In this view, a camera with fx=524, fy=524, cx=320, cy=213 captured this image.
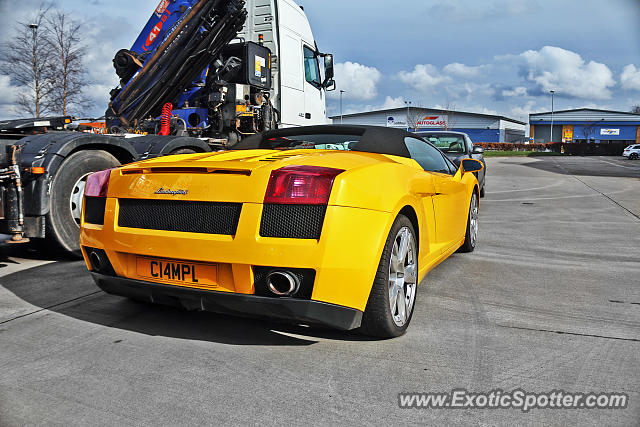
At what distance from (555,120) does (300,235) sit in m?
101

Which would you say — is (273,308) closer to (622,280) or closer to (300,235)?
(300,235)

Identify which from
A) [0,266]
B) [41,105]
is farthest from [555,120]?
[0,266]

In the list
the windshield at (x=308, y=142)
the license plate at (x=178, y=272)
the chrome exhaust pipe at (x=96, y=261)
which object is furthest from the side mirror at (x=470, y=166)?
the chrome exhaust pipe at (x=96, y=261)

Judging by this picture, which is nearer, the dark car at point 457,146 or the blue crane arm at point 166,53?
the blue crane arm at point 166,53

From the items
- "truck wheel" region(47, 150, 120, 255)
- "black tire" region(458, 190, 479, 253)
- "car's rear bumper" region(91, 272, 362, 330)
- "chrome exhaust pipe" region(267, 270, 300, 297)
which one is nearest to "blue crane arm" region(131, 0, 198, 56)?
"truck wheel" region(47, 150, 120, 255)

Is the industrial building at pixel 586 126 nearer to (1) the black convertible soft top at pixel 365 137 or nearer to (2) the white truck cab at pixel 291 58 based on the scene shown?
(2) the white truck cab at pixel 291 58

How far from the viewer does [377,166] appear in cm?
301

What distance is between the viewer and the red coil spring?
24.8ft

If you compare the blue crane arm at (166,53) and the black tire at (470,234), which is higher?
the blue crane arm at (166,53)

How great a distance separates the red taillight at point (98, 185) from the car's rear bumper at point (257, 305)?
67 cm

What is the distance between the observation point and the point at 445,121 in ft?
267

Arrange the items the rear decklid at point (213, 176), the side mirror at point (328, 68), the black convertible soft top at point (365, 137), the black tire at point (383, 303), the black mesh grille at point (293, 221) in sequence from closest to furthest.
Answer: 1. the black mesh grille at point (293, 221)
2. the rear decklid at point (213, 176)
3. the black tire at point (383, 303)
4. the black convertible soft top at point (365, 137)
5. the side mirror at point (328, 68)

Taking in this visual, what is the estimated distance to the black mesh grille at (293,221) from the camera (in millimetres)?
2557

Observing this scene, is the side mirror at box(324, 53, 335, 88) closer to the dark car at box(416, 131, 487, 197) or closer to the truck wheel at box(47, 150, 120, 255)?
the dark car at box(416, 131, 487, 197)
